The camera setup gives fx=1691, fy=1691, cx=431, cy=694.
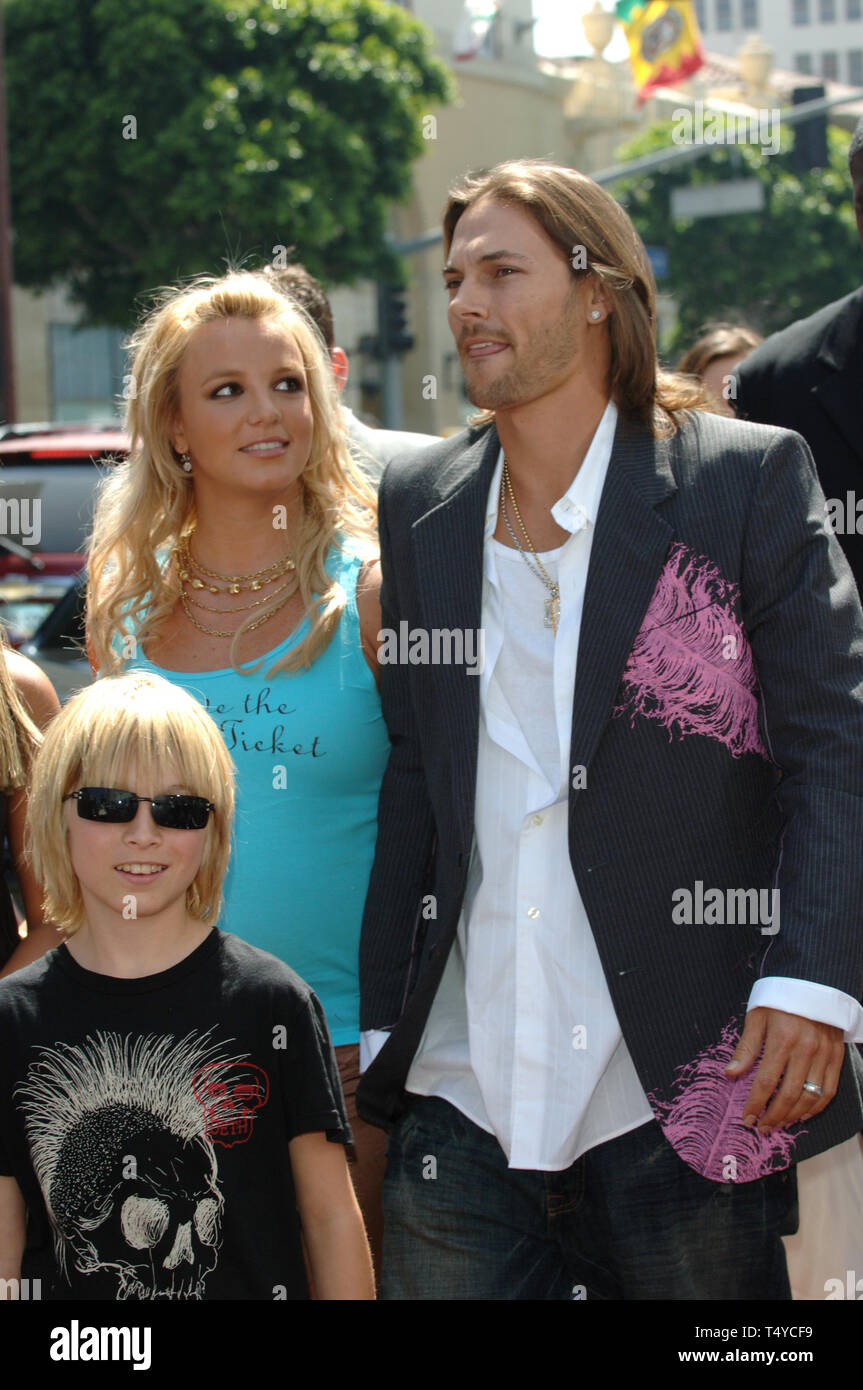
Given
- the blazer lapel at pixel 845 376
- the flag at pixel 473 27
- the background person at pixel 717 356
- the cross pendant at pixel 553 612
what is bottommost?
the cross pendant at pixel 553 612

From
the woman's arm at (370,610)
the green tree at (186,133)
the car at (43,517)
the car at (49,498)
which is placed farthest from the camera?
the green tree at (186,133)

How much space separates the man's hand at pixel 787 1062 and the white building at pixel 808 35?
9755cm

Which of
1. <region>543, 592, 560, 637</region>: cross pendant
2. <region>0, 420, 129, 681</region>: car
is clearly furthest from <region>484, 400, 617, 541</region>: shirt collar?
<region>0, 420, 129, 681</region>: car

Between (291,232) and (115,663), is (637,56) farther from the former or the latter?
(115,663)

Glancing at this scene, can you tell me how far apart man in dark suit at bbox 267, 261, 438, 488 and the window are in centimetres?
3169

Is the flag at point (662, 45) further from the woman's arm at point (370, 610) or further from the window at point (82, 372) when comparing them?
the woman's arm at point (370, 610)

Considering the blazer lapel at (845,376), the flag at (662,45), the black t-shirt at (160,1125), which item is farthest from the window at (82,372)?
the black t-shirt at (160,1125)

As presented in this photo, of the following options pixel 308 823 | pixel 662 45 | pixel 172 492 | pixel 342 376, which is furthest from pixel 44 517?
pixel 662 45

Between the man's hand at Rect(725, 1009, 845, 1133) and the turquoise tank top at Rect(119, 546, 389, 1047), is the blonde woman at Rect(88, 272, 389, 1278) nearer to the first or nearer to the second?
the turquoise tank top at Rect(119, 546, 389, 1047)

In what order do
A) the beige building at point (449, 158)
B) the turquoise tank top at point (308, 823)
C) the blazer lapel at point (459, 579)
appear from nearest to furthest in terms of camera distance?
the blazer lapel at point (459, 579)
the turquoise tank top at point (308, 823)
the beige building at point (449, 158)

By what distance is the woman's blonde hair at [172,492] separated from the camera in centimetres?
338

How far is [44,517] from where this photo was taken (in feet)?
26.1

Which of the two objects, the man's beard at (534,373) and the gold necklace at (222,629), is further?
the gold necklace at (222,629)

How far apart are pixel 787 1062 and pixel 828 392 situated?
157 cm
